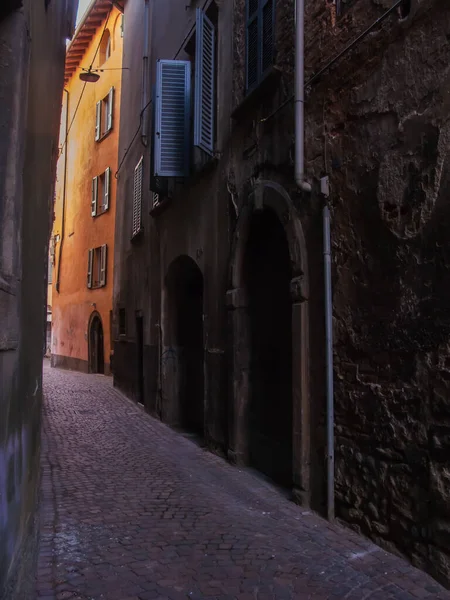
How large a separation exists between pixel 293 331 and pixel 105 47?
20.2m

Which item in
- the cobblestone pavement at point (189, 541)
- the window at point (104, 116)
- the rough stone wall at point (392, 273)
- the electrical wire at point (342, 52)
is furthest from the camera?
the window at point (104, 116)

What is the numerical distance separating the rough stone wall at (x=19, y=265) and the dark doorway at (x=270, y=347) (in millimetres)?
3049

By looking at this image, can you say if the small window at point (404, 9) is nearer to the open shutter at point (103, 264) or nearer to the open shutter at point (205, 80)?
the open shutter at point (205, 80)

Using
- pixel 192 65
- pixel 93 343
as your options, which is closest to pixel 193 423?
pixel 192 65

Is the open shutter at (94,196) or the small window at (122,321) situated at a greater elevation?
the open shutter at (94,196)

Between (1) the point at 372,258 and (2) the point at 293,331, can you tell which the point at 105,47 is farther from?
(1) the point at 372,258

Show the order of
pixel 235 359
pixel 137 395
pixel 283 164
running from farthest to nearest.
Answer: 1. pixel 137 395
2. pixel 235 359
3. pixel 283 164

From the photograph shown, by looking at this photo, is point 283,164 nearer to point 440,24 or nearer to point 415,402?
point 440,24

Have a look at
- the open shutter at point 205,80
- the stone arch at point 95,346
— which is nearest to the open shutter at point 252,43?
the open shutter at point 205,80

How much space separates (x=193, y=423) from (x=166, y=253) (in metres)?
3.10

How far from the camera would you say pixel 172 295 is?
1122 cm

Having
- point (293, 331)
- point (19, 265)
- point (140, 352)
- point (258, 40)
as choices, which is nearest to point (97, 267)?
point (140, 352)

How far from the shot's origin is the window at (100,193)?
69.8ft

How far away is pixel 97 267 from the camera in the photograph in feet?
72.7
